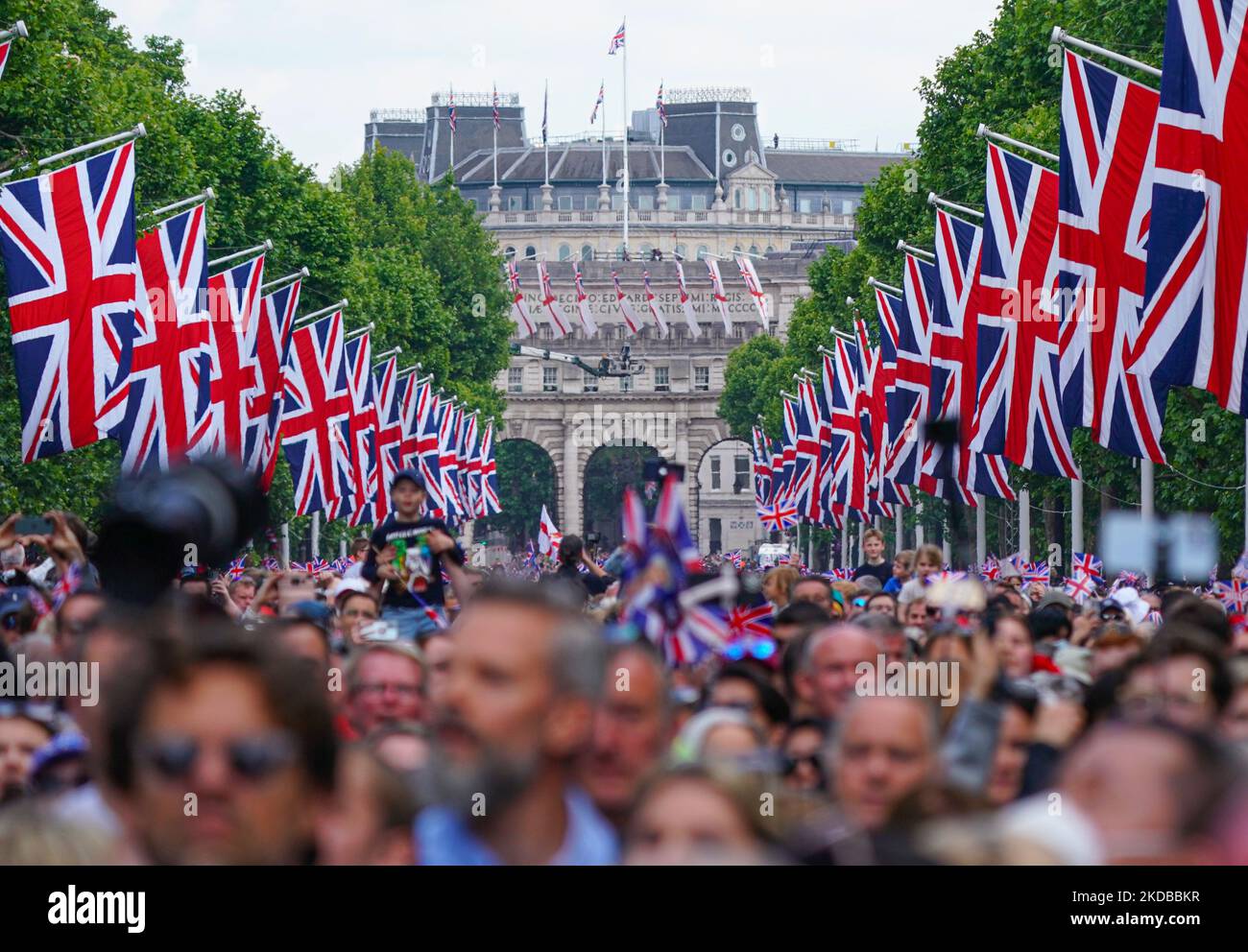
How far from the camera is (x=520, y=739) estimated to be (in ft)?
20.3

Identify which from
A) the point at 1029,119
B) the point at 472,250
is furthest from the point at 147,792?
the point at 472,250

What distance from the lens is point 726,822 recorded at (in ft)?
19.0

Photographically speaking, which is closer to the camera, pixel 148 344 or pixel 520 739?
pixel 520 739

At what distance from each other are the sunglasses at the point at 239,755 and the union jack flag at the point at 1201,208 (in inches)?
668

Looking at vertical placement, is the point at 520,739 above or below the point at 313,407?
below

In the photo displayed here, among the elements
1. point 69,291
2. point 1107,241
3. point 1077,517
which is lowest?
point 1077,517

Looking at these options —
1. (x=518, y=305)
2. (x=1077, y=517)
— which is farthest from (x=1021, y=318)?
(x=518, y=305)

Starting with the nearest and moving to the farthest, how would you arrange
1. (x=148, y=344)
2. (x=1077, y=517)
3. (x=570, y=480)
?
(x=148, y=344)
(x=1077, y=517)
(x=570, y=480)

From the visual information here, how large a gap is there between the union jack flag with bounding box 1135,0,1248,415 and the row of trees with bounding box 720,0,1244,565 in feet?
43.3

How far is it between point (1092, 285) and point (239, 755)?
22681 millimetres

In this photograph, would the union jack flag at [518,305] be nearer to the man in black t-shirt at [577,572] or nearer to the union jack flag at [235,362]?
the union jack flag at [235,362]

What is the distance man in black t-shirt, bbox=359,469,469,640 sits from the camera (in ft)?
52.3

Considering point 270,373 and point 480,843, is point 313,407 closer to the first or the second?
point 270,373

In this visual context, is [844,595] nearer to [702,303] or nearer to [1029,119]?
[1029,119]
